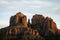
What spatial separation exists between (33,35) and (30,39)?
7676 millimetres

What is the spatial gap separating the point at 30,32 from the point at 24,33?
4741 millimetres

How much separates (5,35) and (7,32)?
365cm

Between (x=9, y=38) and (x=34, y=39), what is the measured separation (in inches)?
755

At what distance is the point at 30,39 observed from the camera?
18862cm

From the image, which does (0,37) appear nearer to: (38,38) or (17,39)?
(17,39)

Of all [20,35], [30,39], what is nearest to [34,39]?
[30,39]

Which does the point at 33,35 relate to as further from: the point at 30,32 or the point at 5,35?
the point at 5,35

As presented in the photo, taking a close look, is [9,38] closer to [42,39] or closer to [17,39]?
[17,39]

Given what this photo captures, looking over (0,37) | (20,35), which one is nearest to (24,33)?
(20,35)

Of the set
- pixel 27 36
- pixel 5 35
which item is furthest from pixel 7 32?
pixel 27 36

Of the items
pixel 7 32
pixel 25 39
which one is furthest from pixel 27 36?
pixel 7 32

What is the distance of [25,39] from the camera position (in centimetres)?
18875

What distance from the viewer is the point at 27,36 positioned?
7549 inches

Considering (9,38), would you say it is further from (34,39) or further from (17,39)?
(34,39)
